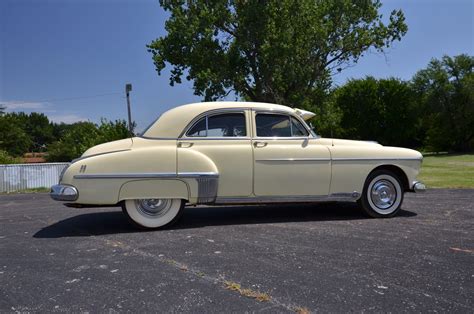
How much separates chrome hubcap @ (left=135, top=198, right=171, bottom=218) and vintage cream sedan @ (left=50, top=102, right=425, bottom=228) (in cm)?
1

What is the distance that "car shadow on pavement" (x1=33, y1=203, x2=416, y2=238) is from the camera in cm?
561

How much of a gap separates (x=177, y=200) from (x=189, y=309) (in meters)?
2.71

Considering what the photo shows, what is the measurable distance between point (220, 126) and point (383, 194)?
2688 millimetres

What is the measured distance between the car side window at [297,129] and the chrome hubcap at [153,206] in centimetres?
209

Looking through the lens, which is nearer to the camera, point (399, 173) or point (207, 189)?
point (207, 189)

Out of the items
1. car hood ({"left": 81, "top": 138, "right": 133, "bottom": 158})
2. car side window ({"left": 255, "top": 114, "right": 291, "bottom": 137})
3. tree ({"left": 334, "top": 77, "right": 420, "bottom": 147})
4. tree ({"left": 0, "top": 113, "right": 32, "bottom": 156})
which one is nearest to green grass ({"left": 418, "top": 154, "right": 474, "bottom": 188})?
car side window ({"left": 255, "top": 114, "right": 291, "bottom": 137})

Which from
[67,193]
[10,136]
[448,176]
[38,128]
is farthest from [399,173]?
[38,128]

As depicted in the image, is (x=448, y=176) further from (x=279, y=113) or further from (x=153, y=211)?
(x=153, y=211)

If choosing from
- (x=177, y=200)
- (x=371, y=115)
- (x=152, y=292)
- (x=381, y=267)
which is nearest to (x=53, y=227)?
(x=177, y=200)

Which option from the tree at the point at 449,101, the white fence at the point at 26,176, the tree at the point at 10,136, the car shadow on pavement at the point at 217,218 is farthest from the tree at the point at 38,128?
the car shadow on pavement at the point at 217,218

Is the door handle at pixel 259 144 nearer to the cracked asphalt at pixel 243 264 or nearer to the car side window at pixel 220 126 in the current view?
the car side window at pixel 220 126

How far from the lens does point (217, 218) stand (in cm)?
638

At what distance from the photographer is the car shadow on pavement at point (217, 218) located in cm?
561

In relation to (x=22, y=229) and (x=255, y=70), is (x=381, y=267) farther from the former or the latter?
(x=255, y=70)
